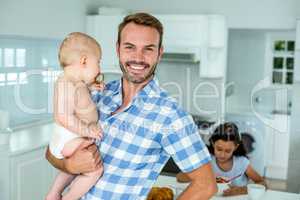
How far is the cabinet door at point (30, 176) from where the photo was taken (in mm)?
2943

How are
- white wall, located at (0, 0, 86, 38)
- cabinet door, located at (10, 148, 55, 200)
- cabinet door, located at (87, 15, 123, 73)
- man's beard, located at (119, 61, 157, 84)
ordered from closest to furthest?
man's beard, located at (119, 61, 157, 84) < cabinet door, located at (10, 148, 55, 200) < white wall, located at (0, 0, 86, 38) < cabinet door, located at (87, 15, 123, 73)

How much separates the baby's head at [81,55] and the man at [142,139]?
0.45ft

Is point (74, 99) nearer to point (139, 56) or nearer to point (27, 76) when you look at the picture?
point (139, 56)

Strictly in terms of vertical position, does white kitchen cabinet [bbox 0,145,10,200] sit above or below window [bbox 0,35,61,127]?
below

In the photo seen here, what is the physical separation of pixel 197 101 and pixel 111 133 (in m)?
3.35

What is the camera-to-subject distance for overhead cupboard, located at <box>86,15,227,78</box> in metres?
4.16

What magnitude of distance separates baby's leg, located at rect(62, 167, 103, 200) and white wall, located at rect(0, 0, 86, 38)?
2.12 metres

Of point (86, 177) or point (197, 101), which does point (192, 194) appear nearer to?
point (86, 177)

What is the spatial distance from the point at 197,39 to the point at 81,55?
112 inches

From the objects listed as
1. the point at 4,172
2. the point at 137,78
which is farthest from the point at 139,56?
the point at 4,172

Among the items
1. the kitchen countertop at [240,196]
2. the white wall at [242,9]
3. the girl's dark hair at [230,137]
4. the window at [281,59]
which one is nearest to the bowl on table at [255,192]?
the kitchen countertop at [240,196]

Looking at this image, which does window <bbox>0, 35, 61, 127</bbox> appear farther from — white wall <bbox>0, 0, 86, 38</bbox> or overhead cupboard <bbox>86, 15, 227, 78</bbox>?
overhead cupboard <bbox>86, 15, 227, 78</bbox>

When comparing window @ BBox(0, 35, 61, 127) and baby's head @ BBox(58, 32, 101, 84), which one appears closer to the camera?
baby's head @ BBox(58, 32, 101, 84)

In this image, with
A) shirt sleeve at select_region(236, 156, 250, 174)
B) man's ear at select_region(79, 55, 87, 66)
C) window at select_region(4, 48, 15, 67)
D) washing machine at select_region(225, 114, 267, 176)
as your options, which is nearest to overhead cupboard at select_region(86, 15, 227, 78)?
washing machine at select_region(225, 114, 267, 176)
